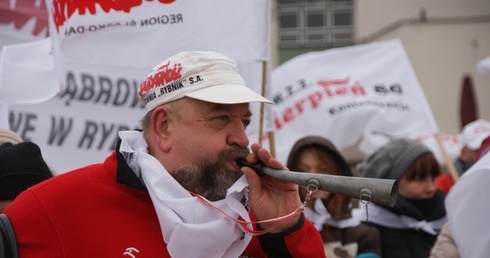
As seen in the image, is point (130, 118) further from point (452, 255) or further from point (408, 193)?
point (452, 255)

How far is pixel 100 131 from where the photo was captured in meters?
5.23

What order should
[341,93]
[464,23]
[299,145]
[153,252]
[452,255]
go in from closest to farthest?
[153,252] → [452,255] → [299,145] → [341,93] → [464,23]

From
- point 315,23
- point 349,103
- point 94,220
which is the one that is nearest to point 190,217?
point 94,220

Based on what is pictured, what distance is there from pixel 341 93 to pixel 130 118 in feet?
9.39

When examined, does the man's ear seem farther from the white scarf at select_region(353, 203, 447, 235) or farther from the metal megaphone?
the white scarf at select_region(353, 203, 447, 235)

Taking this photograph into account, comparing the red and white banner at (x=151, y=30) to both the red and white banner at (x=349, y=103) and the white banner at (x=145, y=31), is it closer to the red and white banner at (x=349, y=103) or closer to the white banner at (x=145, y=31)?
the white banner at (x=145, y=31)

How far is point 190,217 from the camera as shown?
2.41 meters

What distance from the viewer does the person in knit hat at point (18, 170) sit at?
2.93 meters

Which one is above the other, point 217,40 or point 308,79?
point 217,40

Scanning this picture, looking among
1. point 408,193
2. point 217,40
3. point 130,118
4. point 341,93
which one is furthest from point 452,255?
point 341,93

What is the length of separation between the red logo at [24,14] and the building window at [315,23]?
1621 cm

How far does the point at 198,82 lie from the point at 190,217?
369 millimetres

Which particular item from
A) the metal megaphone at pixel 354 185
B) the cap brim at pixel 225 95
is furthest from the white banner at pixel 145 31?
the metal megaphone at pixel 354 185

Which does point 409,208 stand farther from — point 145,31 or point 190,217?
point 190,217
